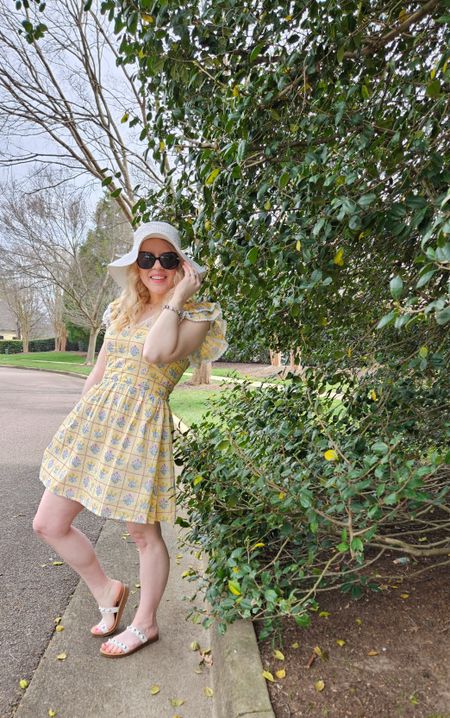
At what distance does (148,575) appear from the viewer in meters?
2.44

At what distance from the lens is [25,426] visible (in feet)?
28.3

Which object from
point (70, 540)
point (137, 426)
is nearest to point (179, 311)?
point (137, 426)

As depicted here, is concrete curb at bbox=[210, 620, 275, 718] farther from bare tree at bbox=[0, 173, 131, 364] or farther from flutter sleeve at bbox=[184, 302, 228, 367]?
bare tree at bbox=[0, 173, 131, 364]

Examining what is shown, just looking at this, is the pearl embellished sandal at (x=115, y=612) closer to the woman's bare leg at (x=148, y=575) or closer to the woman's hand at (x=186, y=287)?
the woman's bare leg at (x=148, y=575)

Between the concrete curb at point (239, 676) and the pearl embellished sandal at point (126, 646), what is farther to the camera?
the pearl embellished sandal at point (126, 646)

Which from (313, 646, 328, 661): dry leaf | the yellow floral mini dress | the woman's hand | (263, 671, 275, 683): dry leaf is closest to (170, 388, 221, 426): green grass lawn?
the yellow floral mini dress

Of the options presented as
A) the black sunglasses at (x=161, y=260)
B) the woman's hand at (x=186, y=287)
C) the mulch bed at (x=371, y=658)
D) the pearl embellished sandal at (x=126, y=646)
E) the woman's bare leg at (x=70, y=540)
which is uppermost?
the black sunglasses at (x=161, y=260)

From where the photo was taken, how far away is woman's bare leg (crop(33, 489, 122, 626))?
2.35 meters

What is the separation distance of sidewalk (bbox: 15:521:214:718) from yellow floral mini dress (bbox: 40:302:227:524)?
0.68 meters

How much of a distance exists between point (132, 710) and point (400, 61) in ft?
9.68

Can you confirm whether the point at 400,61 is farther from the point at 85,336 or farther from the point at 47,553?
the point at 85,336

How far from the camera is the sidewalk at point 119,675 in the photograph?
6.74 ft

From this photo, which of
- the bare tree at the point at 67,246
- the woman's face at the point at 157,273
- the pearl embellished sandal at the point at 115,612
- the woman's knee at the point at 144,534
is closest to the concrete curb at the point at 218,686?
the pearl embellished sandal at the point at 115,612

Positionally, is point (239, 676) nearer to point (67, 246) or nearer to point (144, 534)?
point (144, 534)
